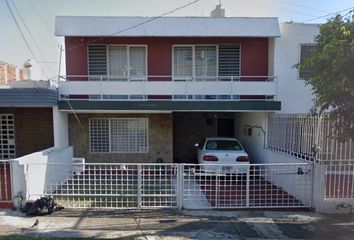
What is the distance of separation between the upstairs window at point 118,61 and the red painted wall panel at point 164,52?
0.86ft

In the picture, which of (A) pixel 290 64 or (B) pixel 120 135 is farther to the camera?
(B) pixel 120 135

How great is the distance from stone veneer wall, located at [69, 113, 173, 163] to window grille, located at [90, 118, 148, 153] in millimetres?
180

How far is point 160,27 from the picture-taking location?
11.0 meters

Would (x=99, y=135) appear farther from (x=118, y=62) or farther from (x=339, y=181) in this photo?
(x=339, y=181)

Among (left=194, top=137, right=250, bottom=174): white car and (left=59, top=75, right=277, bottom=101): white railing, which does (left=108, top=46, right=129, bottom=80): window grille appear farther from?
(left=194, top=137, right=250, bottom=174): white car

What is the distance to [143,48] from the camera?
1182 centimetres

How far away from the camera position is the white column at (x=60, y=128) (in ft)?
34.4

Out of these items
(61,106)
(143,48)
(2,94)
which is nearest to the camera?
(2,94)

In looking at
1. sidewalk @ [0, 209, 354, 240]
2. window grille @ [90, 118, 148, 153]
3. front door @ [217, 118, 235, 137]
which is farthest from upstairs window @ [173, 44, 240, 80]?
sidewalk @ [0, 209, 354, 240]

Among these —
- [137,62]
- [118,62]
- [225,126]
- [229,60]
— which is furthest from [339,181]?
[118,62]

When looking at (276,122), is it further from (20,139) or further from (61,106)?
(20,139)

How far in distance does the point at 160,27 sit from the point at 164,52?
1.07 meters

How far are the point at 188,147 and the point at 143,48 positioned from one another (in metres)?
5.42

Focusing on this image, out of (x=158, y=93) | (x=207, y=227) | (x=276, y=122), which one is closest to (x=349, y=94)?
(x=207, y=227)
